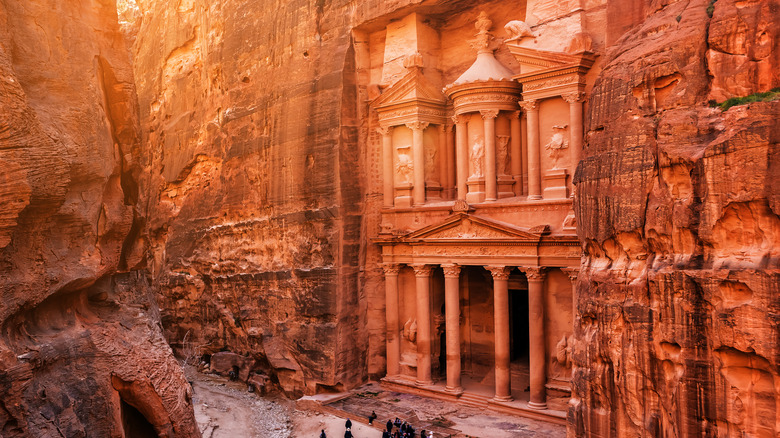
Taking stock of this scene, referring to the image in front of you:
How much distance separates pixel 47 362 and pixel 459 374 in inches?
507

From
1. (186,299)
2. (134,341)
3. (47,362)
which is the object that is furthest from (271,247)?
(47,362)

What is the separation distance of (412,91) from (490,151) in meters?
3.24

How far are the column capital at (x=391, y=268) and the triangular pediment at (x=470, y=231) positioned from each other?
1.14 m

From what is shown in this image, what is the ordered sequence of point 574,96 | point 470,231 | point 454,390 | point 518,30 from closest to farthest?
1. point 574,96
2. point 518,30
3. point 470,231
4. point 454,390

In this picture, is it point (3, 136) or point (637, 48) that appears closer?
point (3, 136)

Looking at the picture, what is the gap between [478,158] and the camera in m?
18.3

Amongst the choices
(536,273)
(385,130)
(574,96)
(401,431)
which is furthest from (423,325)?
(574,96)

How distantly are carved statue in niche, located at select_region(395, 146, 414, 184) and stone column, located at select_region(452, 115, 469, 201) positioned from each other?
1.71m

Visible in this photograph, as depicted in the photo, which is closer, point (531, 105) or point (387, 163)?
point (531, 105)

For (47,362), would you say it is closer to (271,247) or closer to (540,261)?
(540,261)

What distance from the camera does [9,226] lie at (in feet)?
21.0

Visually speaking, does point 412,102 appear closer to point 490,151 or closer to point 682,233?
point 490,151

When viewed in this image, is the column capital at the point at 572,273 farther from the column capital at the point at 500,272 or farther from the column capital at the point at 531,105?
the column capital at the point at 531,105

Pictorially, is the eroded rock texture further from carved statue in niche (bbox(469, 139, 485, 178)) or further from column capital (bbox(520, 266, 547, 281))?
carved statue in niche (bbox(469, 139, 485, 178))
